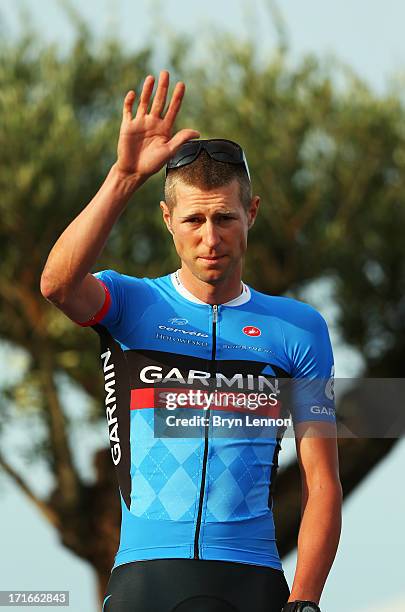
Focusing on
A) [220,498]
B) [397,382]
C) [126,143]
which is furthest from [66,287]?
[397,382]

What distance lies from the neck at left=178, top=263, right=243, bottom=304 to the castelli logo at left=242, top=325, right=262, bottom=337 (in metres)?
A: 0.16

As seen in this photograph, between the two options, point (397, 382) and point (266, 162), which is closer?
point (266, 162)

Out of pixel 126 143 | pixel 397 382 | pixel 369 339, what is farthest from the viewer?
pixel 397 382

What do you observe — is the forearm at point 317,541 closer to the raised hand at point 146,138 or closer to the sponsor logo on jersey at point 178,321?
the sponsor logo on jersey at point 178,321

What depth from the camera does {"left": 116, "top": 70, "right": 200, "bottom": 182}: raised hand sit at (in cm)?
387

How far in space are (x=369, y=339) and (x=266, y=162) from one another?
4257mm

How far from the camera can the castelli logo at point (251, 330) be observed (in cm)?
439

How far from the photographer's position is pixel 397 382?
78.1 feet

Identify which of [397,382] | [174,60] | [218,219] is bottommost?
[218,219]

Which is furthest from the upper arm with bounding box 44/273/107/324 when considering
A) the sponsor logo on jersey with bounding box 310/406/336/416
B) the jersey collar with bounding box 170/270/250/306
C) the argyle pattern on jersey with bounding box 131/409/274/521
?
the sponsor logo on jersey with bounding box 310/406/336/416

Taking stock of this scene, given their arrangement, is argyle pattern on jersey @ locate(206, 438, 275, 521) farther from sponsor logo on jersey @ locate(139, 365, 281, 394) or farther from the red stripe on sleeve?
the red stripe on sleeve

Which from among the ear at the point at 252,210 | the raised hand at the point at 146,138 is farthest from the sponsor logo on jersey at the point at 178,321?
the raised hand at the point at 146,138

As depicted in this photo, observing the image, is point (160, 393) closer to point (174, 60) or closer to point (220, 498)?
point (220, 498)

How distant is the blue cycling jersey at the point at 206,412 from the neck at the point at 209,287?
31mm
